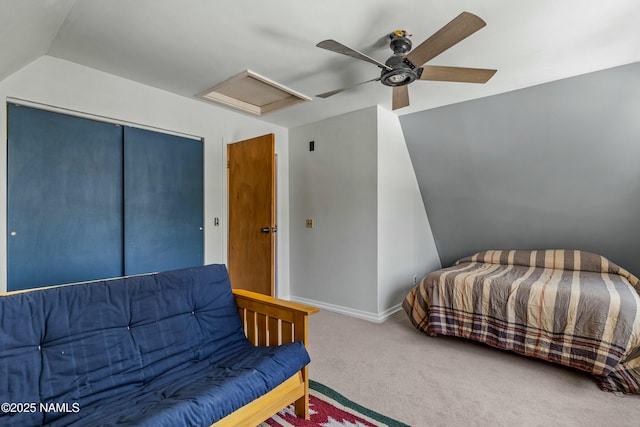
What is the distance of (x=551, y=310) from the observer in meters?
2.43

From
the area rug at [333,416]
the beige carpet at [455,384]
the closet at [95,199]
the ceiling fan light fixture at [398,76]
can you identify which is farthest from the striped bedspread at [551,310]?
the closet at [95,199]

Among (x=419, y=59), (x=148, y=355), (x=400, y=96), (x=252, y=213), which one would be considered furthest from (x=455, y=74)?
(x=148, y=355)

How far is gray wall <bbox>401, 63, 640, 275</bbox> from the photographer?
2.81 m

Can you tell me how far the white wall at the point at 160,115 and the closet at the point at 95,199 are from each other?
84 millimetres

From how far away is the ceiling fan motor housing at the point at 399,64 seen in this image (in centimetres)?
207

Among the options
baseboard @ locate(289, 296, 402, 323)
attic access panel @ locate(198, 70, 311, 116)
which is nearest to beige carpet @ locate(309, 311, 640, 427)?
baseboard @ locate(289, 296, 402, 323)

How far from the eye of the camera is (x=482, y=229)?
4105mm

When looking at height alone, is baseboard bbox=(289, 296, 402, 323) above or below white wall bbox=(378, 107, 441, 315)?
below

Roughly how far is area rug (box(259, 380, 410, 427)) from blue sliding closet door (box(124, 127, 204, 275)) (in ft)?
6.21

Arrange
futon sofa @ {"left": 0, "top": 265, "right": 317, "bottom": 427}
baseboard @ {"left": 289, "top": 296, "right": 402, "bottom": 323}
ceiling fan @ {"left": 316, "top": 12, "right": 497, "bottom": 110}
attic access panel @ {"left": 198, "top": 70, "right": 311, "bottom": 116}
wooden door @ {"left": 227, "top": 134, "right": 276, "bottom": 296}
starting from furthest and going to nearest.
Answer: baseboard @ {"left": 289, "top": 296, "right": 402, "bottom": 323} < wooden door @ {"left": 227, "top": 134, "right": 276, "bottom": 296} < attic access panel @ {"left": 198, "top": 70, "right": 311, "bottom": 116} < ceiling fan @ {"left": 316, "top": 12, "right": 497, "bottom": 110} < futon sofa @ {"left": 0, "top": 265, "right": 317, "bottom": 427}

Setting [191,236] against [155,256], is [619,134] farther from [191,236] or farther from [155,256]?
[155,256]

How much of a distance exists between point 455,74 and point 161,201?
2.73 m

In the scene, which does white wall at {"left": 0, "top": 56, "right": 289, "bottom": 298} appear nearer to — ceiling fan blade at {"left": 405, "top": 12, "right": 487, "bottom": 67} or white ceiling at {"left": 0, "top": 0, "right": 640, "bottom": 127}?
white ceiling at {"left": 0, "top": 0, "right": 640, "bottom": 127}

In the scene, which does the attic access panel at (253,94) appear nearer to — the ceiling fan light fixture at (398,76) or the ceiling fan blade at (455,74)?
the ceiling fan light fixture at (398,76)
